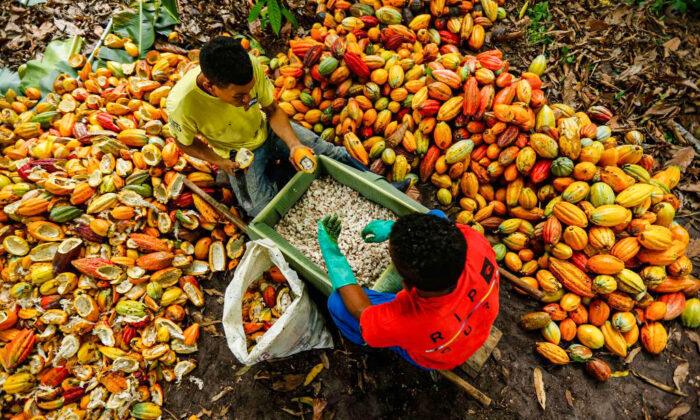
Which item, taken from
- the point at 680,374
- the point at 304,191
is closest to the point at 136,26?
the point at 304,191

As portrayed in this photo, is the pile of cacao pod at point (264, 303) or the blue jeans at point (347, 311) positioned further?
the pile of cacao pod at point (264, 303)

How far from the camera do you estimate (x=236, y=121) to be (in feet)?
7.95

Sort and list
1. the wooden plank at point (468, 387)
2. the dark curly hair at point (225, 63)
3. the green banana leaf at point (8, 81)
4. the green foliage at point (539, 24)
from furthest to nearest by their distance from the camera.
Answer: the green banana leaf at point (8, 81), the green foliage at point (539, 24), the wooden plank at point (468, 387), the dark curly hair at point (225, 63)

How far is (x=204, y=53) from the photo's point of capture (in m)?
1.82

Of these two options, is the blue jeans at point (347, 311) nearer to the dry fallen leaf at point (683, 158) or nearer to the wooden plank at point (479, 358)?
the wooden plank at point (479, 358)

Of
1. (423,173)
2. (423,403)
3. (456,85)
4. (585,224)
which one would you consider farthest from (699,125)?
(423,403)

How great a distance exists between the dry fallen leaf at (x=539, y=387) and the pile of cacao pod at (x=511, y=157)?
0.50ft

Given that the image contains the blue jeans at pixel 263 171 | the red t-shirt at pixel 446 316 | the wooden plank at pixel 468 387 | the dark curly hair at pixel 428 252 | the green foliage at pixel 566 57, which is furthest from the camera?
the green foliage at pixel 566 57

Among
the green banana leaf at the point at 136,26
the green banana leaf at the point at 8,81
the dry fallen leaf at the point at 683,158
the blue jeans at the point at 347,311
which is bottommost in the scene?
the blue jeans at the point at 347,311

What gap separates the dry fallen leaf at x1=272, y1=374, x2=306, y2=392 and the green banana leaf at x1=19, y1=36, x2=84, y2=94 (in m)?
3.76

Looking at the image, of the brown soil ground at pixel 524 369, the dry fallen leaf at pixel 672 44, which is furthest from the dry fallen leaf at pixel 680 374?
the dry fallen leaf at pixel 672 44

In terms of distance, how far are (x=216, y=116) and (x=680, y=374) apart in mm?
3788

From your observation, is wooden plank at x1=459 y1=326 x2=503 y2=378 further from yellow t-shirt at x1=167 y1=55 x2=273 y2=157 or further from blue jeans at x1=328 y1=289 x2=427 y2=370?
yellow t-shirt at x1=167 y1=55 x2=273 y2=157

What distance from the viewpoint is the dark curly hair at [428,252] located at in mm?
1282
